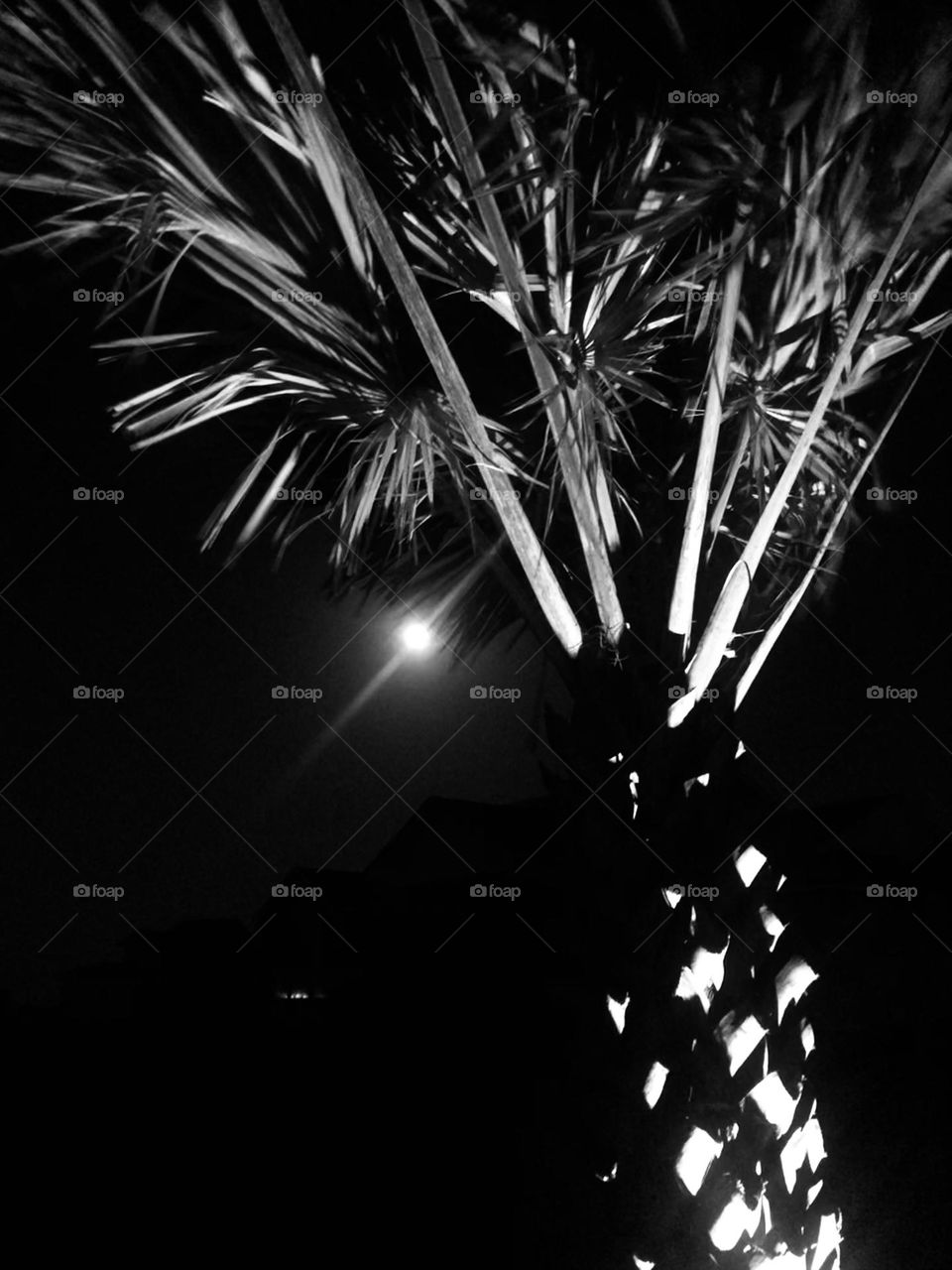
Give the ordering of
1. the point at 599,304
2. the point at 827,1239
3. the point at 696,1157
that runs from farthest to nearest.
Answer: the point at 599,304, the point at 827,1239, the point at 696,1157

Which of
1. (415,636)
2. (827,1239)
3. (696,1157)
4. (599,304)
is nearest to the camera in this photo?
(696,1157)

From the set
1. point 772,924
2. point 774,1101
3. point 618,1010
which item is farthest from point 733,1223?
point 772,924

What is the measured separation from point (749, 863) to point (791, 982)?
0.26 metres

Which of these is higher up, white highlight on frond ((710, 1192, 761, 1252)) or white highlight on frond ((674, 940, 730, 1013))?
white highlight on frond ((674, 940, 730, 1013))

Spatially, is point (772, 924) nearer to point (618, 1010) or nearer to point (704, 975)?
point (704, 975)

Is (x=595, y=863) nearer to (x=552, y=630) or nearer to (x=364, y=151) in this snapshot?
(x=552, y=630)

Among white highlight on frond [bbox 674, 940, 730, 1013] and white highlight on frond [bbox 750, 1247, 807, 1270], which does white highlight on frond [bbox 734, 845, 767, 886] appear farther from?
white highlight on frond [bbox 750, 1247, 807, 1270]

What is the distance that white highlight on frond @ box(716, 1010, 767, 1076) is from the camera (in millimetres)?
2236

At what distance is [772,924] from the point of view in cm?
233

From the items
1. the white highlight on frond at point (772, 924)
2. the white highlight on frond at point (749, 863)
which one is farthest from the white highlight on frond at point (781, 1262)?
the white highlight on frond at point (749, 863)

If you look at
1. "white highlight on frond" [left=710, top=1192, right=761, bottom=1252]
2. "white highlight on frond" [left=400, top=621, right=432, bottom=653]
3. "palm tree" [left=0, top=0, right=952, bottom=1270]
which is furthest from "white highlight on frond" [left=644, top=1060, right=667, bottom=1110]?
"white highlight on frond" [left=400, top=621, right=432, bottom=653]

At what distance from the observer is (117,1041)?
344cm

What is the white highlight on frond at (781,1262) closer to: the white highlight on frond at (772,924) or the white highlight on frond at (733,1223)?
the white highlight on frond at (733,1223)

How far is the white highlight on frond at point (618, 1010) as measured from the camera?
2242 millimetres
